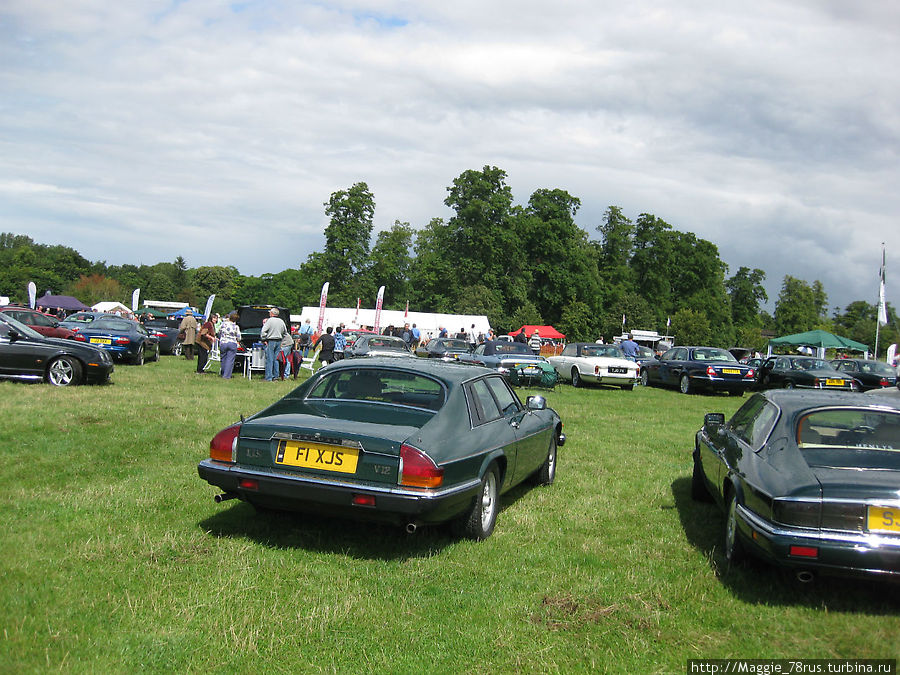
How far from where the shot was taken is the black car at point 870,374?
71.9ft

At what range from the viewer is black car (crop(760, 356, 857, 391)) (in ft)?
69.2

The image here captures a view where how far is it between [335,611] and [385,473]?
100 cm

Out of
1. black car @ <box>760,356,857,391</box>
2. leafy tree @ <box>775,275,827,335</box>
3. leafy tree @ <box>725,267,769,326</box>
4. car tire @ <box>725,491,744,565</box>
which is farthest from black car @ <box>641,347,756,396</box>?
leafy tree @ <box>775,275,827,335</box>

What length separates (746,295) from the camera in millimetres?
101750

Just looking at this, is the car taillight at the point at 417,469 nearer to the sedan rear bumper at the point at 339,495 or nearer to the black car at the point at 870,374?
the sedan rear bumper at the point at 339,495

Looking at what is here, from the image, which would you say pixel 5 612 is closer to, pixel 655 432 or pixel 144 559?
pixel 144 559

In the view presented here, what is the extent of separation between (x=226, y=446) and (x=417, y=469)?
4.81 ft

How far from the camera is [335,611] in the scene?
13.1 ft

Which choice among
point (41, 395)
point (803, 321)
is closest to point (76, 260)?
point (803, 321)

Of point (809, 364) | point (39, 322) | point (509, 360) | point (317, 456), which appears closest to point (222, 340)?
point (39, 322)

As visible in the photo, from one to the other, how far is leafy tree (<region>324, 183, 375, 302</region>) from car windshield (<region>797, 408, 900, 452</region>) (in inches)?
2743

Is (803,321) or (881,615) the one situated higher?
(803,321)

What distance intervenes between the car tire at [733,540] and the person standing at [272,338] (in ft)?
47.6

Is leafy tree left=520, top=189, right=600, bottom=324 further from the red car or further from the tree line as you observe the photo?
the red car
